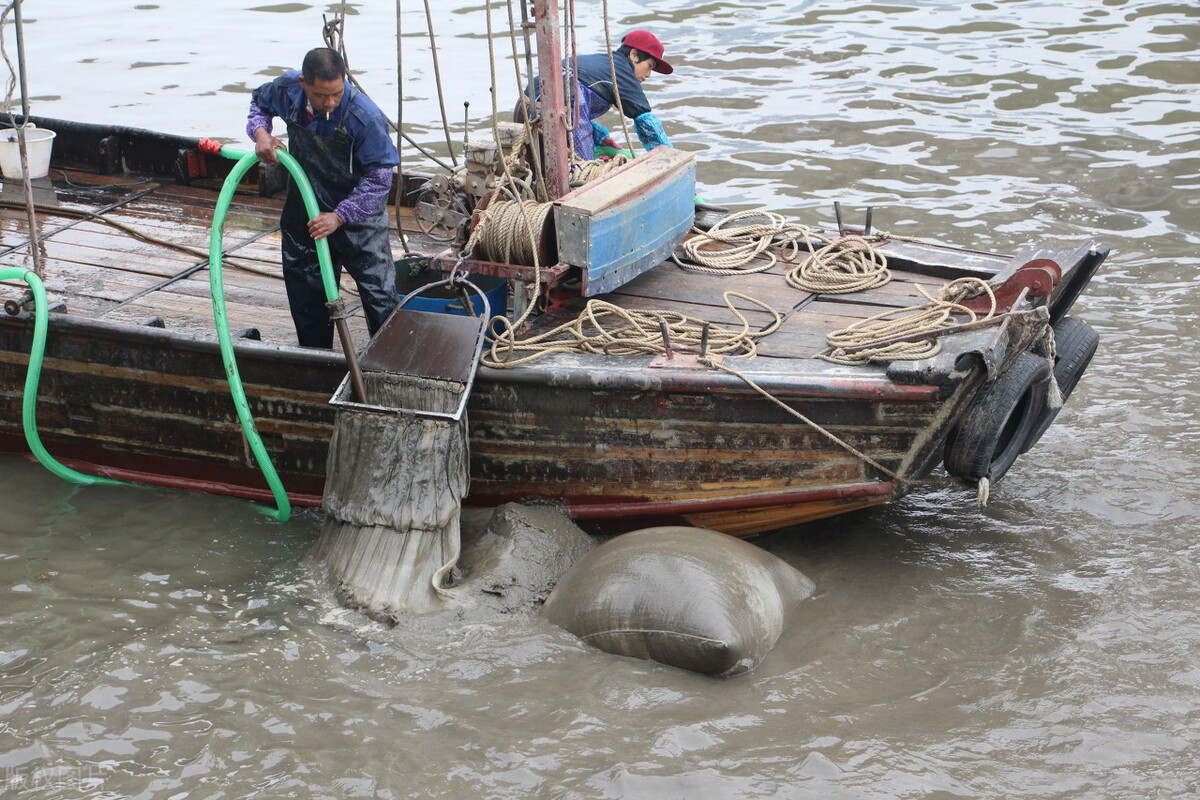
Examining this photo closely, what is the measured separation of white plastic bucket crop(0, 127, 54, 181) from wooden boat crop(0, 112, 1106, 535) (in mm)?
1268

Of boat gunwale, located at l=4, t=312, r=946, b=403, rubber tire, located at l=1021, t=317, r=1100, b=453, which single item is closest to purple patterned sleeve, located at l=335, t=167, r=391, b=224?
boat gunwale, located at l=4, t=312, r=946, b=403

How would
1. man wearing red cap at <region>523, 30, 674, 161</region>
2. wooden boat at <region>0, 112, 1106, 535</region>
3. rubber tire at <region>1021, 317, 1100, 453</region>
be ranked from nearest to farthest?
wooden boat at <region>0, 112, 1106, 535</region> < rubber tire at <region>1021, 317, 1100, 453</region> < man wearing red cap at <region>523, 30, 674, 161</region>

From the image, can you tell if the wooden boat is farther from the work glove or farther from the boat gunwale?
the work glove

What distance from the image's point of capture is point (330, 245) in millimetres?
5609

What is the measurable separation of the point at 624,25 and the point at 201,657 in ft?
38.2

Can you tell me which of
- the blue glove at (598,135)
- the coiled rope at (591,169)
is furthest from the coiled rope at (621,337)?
the blue glove at (598,135)

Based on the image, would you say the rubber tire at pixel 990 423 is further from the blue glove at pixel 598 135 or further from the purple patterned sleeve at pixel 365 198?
the blue glove at pixel 598 135

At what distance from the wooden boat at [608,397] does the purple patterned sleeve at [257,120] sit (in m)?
0.99

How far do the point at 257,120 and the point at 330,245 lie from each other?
0.69m

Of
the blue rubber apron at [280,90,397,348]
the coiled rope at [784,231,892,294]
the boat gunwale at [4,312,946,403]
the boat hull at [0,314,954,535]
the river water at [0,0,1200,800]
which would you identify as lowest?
the river water at [0,0,1200,800]

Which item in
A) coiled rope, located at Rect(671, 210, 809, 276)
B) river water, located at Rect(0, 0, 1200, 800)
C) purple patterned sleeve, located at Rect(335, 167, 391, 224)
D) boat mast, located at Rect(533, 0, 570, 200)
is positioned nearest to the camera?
river water, located at Rect(0, 0, 1200, 800)

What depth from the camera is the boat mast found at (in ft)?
18.7

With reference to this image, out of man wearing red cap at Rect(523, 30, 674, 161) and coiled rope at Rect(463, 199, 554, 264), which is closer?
coiled rope at Rect(463, 199, 554, 264)

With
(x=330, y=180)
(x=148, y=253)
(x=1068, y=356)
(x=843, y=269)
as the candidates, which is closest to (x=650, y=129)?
(x=843, y=269)
